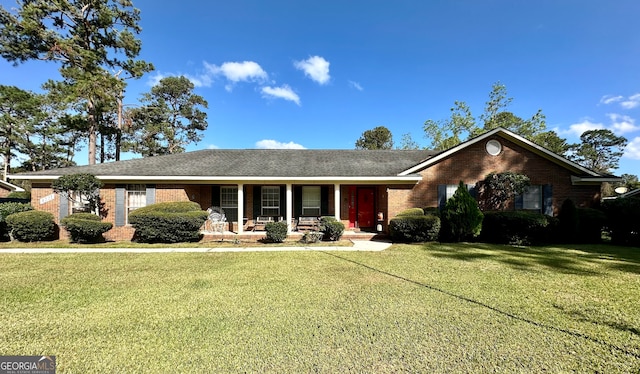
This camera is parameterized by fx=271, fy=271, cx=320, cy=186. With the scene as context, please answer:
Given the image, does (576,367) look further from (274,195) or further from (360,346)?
(274,195)

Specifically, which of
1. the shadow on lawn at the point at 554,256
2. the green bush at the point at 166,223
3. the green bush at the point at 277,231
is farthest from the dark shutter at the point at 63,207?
the shadow on lawn at the point at 554,256

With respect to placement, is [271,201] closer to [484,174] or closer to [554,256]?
[484,174]

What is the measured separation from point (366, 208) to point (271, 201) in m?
4.97

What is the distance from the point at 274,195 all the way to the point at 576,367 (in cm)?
1204

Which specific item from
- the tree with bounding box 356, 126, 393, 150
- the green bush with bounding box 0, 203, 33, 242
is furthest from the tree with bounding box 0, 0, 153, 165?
the tree with bounding box 356, 126, 393, 150

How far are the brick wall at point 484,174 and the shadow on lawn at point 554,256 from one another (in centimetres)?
246

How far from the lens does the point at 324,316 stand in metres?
4.03

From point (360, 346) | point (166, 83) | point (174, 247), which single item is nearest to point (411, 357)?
point (360, 346)

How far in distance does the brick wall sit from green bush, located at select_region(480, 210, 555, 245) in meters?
2.00

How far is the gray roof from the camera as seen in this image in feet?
38.9

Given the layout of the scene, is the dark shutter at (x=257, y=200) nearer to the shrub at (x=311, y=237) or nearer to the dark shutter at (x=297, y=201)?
the dark shutter at (x=297, y=201)

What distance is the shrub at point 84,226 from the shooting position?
10.3m

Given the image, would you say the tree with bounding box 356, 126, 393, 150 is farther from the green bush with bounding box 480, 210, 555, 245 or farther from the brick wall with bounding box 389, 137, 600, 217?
the green bush with bounding box 480, 210, 555, 245

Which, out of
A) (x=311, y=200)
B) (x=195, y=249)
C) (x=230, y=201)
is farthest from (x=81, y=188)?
(x=311, y=200)
